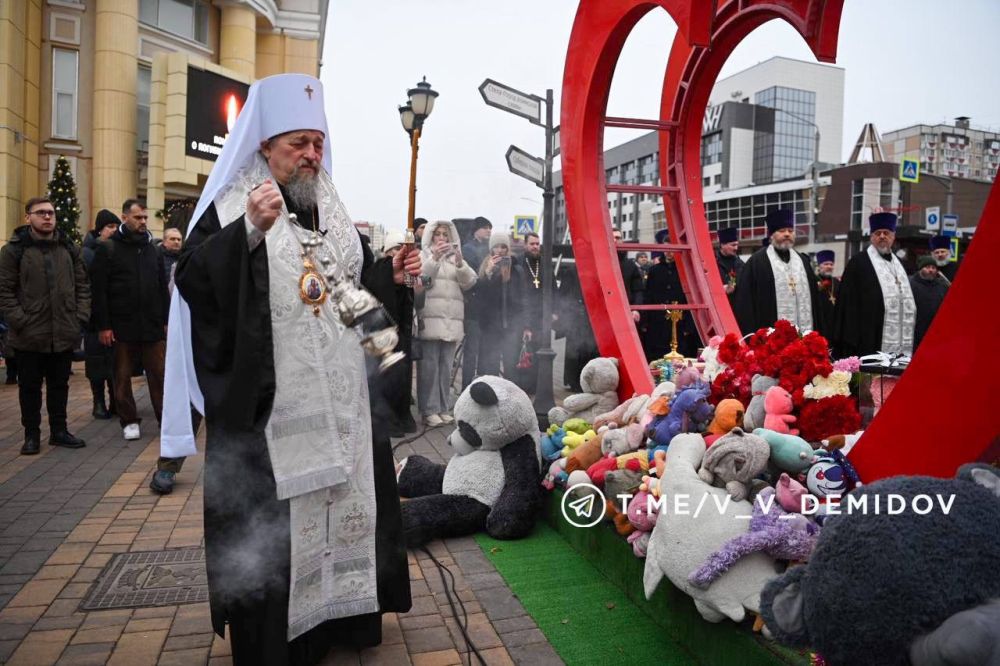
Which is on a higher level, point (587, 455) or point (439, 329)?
point (439, 329)

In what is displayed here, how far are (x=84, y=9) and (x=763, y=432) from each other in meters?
18.1

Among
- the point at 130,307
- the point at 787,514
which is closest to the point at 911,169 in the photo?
the point at 787,514

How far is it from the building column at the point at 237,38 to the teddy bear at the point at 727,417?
60.3ft

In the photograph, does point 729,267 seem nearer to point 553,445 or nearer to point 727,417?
point 553,445

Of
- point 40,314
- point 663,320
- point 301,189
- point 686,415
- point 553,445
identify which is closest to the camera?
point 301,189

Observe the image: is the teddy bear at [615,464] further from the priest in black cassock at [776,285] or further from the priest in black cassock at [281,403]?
the priest in black cassock at [776,285]

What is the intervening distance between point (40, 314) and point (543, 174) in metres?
4.80

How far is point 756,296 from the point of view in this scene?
7.11 meters

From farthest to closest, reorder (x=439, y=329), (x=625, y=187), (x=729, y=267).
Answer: (x=729, y=267)
(x=439, y=329)
(x=625, y=187)

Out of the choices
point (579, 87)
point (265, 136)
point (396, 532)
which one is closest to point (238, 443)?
point (396, 532)

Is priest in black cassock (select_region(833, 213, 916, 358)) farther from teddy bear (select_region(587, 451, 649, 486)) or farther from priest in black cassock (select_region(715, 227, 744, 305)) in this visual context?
teddy bear (select_region(587, 451, 649, 486))

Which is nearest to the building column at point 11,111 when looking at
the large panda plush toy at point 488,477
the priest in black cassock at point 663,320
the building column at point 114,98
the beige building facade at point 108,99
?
the beige building facade at point 108,99

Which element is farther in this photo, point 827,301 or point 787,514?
point 827,301

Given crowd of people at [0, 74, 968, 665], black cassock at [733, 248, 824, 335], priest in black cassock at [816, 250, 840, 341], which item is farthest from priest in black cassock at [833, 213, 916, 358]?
crowd of people at [0, 74, 968, 665]
